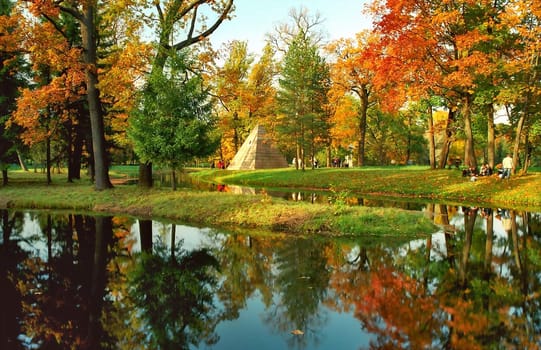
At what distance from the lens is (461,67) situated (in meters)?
23.3

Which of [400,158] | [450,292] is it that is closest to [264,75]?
[400,158]

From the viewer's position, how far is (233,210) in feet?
49.9

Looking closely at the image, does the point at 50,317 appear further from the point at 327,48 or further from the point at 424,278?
the point at 327,48

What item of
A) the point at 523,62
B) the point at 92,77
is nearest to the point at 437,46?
the point at 523,62

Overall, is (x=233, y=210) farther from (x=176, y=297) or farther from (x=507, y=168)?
(x=507, y=168)

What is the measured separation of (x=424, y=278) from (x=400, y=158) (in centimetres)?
6168

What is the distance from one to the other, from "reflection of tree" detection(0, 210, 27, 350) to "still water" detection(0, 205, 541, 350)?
0.08 feet

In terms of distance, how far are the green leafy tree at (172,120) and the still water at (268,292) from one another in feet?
23.5

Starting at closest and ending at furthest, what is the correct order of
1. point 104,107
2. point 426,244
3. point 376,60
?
1. point 426,244
2. point 376,60
3. point 104,107

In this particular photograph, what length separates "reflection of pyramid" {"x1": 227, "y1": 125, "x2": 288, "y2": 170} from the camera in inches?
1842

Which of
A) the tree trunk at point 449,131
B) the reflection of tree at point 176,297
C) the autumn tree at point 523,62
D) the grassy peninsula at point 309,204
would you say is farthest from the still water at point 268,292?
the tree trunk at point 449,131

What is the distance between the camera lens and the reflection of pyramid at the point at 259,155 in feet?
153

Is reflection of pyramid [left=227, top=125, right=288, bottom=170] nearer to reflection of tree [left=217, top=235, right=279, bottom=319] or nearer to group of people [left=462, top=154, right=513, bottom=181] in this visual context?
group of people [left=462, top=154, right=513, bottom=181]

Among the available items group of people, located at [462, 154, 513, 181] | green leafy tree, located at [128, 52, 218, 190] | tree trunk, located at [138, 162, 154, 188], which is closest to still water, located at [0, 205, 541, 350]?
green leafy tree, located at [128, 52, 218, 190]
